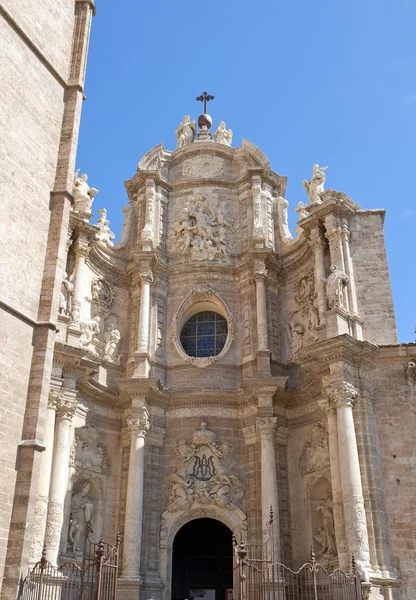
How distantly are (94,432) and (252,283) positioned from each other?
5660 millimetres

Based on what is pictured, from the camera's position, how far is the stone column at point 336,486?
44.0ft

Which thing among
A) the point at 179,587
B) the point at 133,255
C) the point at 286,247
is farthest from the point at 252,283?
the point at 179,587

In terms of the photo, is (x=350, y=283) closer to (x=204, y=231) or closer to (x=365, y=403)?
(x=365, y=403)

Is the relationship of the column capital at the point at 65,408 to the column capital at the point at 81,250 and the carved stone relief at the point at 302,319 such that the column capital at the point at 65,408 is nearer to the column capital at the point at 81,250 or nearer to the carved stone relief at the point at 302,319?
the column capital at the point at 81,250

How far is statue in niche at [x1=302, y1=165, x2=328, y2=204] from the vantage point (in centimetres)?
1769

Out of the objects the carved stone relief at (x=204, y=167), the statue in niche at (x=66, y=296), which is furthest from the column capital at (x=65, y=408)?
the carved stone relief at (x=204, y=167)

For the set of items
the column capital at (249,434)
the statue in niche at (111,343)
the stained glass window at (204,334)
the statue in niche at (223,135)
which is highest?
the statue in niche at (223,135)

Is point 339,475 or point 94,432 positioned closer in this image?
point 339,475

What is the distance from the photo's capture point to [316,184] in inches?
706

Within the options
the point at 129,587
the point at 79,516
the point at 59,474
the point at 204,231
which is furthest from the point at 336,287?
the point at 129,587

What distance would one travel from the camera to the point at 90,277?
17.6 m

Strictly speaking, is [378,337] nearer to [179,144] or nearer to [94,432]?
[94,432]

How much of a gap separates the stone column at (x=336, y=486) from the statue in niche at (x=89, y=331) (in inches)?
229

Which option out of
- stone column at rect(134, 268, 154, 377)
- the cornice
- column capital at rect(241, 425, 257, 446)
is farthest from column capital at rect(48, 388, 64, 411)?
the cornice
